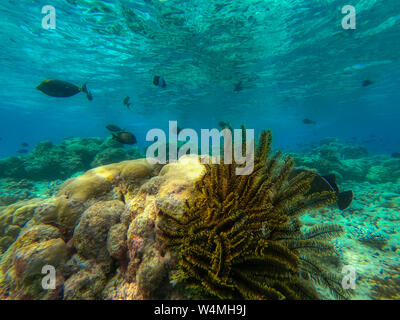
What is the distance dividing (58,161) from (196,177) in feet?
41.9

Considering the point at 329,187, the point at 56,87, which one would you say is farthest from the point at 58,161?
the point at 329,187

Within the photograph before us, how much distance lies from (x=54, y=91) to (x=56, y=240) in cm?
552

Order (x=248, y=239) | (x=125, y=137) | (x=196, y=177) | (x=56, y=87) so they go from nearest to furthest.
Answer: (x=248, y=239)
(x=196, y=177)
(x=56, y=87)
(x=125, y=137)

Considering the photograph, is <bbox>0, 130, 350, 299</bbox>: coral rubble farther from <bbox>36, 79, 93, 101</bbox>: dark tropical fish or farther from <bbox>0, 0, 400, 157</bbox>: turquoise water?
<bbox>0, 0, 400, 157</bbox>: turquoise water

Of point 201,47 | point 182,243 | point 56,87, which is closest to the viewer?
point 182,243

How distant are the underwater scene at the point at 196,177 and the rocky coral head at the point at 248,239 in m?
0.02

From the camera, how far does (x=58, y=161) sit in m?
12.3

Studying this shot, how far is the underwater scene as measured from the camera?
2.30 metres

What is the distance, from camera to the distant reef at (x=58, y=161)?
12.1 metres

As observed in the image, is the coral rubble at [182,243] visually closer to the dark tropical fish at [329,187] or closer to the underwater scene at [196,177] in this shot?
the underwater scene at [196,177]

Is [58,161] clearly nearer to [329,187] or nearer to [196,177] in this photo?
[196,177]

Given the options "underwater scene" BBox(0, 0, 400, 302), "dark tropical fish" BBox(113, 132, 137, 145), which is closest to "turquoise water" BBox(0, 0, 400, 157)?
"underwater scene" BBox(0, 0, 400, 302)

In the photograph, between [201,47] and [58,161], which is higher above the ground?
[201,47]

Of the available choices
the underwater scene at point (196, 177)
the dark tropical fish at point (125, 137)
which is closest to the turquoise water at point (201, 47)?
the underwater scene at point (196, 177)
